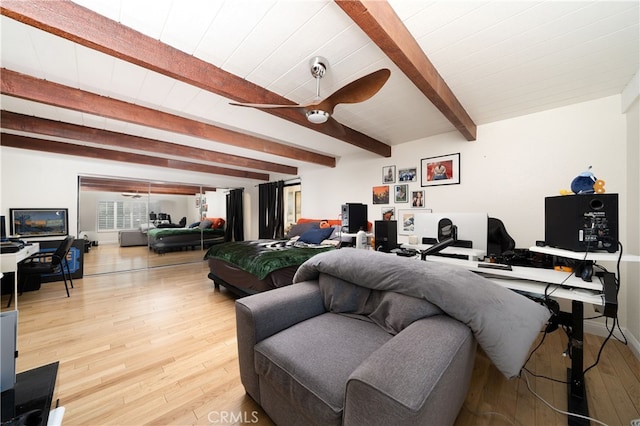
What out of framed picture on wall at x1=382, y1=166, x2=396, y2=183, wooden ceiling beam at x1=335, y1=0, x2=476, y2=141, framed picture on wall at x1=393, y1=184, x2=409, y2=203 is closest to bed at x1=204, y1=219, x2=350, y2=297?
framed picture on wall at x1=393, y1=184, x2=409, y2=203

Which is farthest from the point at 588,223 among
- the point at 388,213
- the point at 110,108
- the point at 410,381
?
the point at 110,108

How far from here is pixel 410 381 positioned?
77cm

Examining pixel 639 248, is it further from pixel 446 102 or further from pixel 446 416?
pixel 446 416

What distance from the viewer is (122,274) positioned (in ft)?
15.0

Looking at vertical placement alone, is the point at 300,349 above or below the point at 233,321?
above

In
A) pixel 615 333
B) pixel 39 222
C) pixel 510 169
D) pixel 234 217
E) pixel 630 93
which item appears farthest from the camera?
pixel 234 217

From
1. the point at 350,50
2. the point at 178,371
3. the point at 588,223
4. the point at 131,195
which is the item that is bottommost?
the point at 178,371

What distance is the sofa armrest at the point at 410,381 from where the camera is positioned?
732 millimetres

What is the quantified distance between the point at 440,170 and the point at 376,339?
2937 mm

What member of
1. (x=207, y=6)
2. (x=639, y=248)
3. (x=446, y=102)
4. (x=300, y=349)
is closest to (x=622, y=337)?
(x=639, y=248)

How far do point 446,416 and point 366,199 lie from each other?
359cm

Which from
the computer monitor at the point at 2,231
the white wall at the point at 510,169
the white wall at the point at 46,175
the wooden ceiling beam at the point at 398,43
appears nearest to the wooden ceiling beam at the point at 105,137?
the white wall at the point at 46,175

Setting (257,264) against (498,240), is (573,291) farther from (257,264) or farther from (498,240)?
(257,264)

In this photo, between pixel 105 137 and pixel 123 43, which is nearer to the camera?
pixel 123 43
